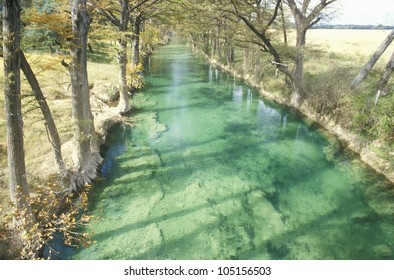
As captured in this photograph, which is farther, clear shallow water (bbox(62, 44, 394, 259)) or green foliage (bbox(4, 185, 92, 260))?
clear shallow water (bbox(62, 44, 394, 259))

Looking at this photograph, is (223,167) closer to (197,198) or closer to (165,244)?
(197,198)

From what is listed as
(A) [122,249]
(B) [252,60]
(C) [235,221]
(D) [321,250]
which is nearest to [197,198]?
(C) [235,221]

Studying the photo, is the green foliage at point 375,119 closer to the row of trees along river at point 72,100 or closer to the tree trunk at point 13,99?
the row of trees along river at point 72,100

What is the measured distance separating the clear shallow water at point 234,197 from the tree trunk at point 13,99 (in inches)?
97.2

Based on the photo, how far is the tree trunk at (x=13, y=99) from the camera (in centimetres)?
552

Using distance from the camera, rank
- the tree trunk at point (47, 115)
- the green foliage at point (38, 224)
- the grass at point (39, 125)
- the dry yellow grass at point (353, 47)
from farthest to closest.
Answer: the dry yellow grass at point (353, 47), the grass at point (39, 125), the tree trunk at point (47, 115), the green foliage at point (38, 224)

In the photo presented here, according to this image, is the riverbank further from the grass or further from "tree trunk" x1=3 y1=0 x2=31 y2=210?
"tree trunk" x1=3 y1=0 x2=31 y2=210

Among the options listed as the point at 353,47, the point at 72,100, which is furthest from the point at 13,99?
the point at 353,47

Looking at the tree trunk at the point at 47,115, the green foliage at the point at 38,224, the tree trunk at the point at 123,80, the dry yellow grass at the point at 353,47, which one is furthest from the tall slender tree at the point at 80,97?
the dry yellow grass at the point at 353,47

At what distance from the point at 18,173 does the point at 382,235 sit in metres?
10.4

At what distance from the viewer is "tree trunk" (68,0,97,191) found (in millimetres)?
8820

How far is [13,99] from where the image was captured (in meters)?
6.05

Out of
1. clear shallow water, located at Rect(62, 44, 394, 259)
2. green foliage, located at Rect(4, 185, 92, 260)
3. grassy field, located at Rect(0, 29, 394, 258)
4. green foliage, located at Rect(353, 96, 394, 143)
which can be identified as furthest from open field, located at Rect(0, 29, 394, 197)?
green foliage, located at Rect(353, 96, 394, 143)

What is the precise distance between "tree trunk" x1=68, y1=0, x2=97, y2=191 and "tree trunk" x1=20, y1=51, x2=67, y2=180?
0.82m
